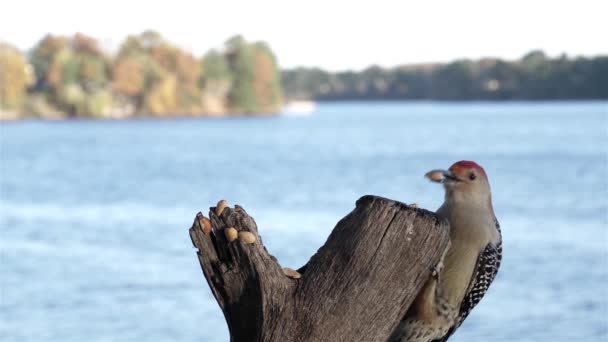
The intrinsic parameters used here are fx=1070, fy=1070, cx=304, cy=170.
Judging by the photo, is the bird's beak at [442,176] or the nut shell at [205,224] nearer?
the nut shell at [205,224]

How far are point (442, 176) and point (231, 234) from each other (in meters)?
0.72

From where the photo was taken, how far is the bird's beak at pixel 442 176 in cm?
320

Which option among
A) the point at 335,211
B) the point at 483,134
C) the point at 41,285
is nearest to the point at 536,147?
the point at 483,134

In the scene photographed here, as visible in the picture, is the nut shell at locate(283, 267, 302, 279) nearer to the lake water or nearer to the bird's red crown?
the bird's red crown

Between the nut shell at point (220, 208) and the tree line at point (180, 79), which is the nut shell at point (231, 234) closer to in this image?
the nut shell at point (220, 208)

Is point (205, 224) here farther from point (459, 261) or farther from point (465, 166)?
point (465, 166)

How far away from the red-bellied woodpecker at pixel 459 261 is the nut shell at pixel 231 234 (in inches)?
22.5

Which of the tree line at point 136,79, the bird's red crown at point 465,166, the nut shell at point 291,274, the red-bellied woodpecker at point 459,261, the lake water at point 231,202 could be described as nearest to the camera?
the nut shell at point 291,274

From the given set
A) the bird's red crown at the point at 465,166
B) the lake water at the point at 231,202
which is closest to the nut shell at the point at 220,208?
the bird's red crown at the point at 465,166

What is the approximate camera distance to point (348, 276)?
2867mm

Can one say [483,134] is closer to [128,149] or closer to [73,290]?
[128,149]

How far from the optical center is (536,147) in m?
68.2

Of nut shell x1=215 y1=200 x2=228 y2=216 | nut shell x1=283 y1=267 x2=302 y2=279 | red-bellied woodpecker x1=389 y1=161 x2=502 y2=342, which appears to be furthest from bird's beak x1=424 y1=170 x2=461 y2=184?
nut shell x1=215 y1=200 x2=228 y2=216

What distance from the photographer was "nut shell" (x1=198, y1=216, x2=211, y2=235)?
9.68 ft
